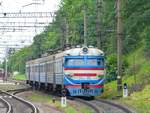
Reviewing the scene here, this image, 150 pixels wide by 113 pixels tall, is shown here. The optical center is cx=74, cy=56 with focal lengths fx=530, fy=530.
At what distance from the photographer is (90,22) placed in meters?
57.9

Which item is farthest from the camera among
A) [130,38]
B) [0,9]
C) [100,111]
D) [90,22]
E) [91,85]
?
[90,22]

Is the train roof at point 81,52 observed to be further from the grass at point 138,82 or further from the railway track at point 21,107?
the railway track at point 21,107

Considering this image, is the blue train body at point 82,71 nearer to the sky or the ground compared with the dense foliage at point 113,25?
nearer to the ground

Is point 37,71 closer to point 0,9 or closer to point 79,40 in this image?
point 0,9

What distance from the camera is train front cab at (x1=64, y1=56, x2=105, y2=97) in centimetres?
2988

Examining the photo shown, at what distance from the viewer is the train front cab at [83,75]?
29875mm

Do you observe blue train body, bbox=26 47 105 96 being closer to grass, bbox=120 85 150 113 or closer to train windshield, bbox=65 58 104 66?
train windshield, bbox=65 58 104 66

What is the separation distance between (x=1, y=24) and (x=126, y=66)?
28403 millimetres

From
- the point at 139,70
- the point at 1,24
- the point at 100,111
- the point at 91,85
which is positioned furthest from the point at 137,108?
the point at 1,24

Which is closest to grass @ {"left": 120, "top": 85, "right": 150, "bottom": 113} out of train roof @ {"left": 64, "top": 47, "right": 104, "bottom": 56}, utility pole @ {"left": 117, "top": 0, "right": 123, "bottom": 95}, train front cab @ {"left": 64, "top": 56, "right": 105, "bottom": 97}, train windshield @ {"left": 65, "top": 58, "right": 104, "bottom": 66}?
train front cab @ {"left": 64, "top": 56, "right": 105, "bottom": 97}

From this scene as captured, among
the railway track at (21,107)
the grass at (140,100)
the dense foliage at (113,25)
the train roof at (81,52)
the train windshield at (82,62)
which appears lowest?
the railway track at (21,107)

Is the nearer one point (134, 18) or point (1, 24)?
point (134, 18)

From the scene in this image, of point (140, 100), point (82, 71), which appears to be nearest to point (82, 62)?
point (82, 71)

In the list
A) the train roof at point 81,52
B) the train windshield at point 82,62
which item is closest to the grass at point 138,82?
the train windshield at point 82,62
